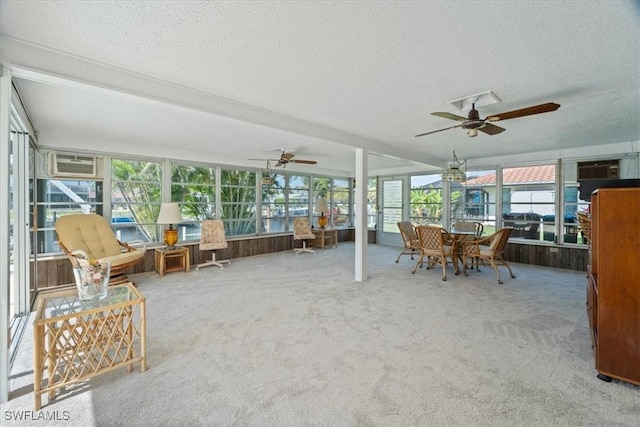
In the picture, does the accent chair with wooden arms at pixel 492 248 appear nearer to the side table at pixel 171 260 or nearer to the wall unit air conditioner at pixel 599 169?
the wall unit air conditioner at pixel 599 169

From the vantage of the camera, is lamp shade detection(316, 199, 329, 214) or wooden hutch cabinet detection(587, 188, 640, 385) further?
lamp shade detection(316, 199, 329, 214)

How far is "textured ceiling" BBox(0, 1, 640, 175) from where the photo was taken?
5.17 ft

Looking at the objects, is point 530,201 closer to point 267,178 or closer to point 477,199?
point 477,199

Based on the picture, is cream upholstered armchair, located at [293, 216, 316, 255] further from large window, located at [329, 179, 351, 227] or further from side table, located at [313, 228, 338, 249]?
large window, located at [329, 179, 351, 227]

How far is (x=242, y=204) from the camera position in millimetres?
6680

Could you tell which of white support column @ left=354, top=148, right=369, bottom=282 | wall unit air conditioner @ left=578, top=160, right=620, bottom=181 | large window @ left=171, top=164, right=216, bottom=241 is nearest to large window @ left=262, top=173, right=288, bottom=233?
large window @ left=171, top=164, right=216, bottom=241

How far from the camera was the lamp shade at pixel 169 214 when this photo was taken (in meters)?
4.88

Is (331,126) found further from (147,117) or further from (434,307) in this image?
(434,307)

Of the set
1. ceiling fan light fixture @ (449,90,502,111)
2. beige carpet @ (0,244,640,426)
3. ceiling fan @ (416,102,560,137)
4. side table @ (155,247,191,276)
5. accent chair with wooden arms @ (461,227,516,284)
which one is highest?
ceiling fan light fixture @ (449,90,502,111)

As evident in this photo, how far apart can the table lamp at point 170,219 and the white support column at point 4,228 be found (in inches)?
124

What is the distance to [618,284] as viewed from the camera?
192 centimetres

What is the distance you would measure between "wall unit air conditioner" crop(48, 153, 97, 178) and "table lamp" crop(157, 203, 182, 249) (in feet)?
3.88

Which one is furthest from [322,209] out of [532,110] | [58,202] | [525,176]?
[532,110]

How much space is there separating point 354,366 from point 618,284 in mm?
1892
